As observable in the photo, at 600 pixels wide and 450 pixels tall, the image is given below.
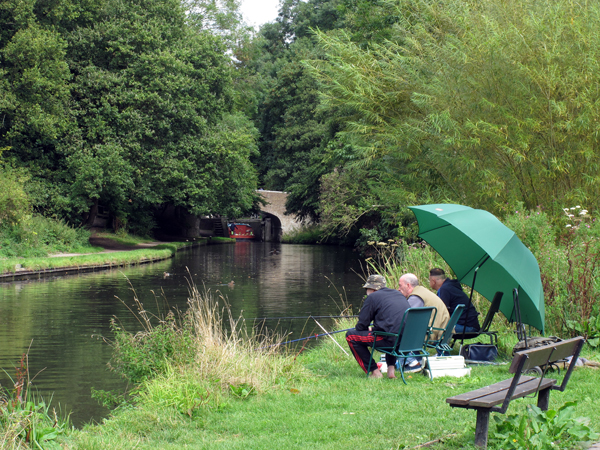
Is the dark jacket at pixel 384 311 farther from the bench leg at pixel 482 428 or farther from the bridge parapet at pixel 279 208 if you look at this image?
the bridge parapet at pixel 279 208

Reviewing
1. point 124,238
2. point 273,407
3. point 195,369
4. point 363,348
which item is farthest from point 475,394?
point 124,238

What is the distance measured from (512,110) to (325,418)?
861cm

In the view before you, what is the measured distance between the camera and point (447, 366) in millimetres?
6133

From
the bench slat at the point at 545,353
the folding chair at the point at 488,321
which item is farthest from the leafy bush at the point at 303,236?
the bench slat at the point at 545,353

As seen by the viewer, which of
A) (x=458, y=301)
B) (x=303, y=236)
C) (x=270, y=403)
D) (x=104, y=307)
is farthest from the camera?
(x=303, y=236)

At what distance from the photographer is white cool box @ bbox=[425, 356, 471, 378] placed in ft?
20.0

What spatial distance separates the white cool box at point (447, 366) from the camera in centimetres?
609

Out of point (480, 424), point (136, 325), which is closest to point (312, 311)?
point (136, 325)

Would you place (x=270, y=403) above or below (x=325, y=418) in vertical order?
below

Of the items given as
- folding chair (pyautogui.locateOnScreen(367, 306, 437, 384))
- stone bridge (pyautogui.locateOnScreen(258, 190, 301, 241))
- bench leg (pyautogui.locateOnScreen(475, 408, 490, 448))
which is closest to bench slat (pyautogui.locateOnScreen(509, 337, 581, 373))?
bench leg (pyautogui.locateOnScreen(475, 408, 490, 448))

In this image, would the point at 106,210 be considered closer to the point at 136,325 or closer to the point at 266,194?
the point at 266,194

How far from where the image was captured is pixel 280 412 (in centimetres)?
514

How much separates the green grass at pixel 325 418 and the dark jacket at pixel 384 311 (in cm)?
53

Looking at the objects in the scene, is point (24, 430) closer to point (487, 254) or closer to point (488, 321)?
point (487, 254)
